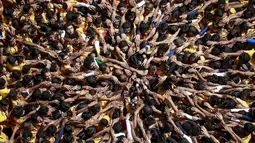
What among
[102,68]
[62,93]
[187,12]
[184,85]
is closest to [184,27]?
[187,12]

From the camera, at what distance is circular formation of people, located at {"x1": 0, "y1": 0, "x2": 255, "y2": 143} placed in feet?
13.6

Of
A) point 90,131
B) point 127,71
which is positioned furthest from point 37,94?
point 127,71

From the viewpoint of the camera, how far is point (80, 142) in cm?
408

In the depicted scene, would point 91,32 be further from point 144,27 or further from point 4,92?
point 4,92

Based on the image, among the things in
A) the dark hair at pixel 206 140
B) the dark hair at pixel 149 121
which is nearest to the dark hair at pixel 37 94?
the dark hair at pixel 149 121

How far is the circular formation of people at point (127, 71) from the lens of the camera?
13.6 feet

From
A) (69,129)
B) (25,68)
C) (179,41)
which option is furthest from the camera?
(179,41)

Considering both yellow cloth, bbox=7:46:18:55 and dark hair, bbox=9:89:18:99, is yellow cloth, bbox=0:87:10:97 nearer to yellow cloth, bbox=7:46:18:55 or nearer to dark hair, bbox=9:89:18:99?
dark hair, bbox=9:89:18:99

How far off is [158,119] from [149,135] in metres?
0.20

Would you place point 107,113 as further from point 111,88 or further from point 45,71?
point 45,71

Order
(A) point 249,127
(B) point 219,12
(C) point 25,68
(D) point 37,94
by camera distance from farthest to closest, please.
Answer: (B) point 219,12 < (C) point 25,68 < (D) point 37,94 < (A) point 249,127

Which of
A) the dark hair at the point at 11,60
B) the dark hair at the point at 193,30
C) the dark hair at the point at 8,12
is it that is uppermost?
the dark hair at the point at 8,12

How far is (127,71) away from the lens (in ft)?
14.2

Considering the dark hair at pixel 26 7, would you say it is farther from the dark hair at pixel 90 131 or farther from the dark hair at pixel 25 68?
the dark hair at pixel 90 131
